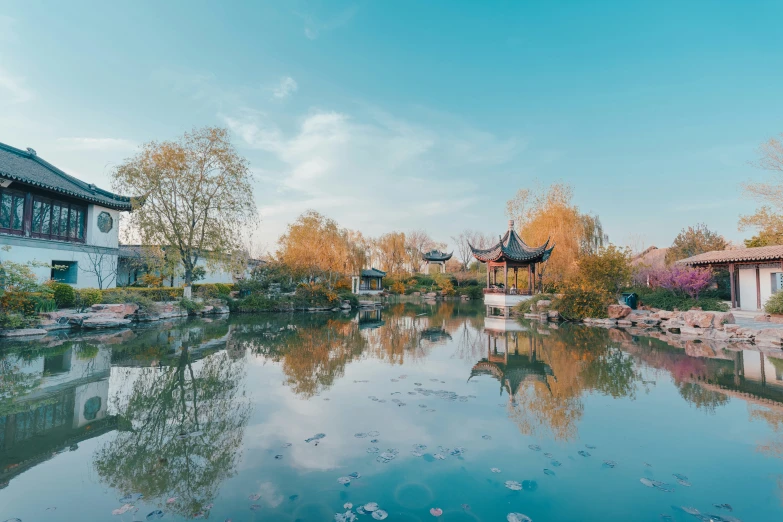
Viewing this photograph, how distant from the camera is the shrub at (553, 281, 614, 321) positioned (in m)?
13.0

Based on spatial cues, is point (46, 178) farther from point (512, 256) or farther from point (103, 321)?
point (512, 256)

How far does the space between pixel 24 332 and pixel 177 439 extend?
8.01 meters

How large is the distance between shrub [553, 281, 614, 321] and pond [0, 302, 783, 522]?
237 inches

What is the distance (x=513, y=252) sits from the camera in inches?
655

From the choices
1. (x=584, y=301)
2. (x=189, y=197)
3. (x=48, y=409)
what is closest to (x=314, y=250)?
(x=189, y=197)

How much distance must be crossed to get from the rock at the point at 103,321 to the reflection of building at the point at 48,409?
142 inches

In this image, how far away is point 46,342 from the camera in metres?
7.76

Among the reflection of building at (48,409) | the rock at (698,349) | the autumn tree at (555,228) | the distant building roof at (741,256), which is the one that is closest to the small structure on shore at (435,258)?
the autumn tree at (555,228)

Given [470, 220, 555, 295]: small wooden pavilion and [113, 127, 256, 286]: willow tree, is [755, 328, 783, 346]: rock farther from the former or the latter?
[113, 127, 256, 286]: willow tree

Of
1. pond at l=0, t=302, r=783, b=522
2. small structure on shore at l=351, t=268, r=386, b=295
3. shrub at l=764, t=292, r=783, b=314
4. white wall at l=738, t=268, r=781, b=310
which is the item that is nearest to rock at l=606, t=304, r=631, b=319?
shrub at l=764, t=292, r=783, b=314

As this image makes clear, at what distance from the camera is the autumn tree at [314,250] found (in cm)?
1727

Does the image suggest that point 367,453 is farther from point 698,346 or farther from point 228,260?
point 228,260

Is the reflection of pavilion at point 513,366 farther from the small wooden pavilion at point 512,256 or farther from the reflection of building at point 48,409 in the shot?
the small wooden pavilion at point 512,256

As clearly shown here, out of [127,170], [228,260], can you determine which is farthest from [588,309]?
[127,170]
